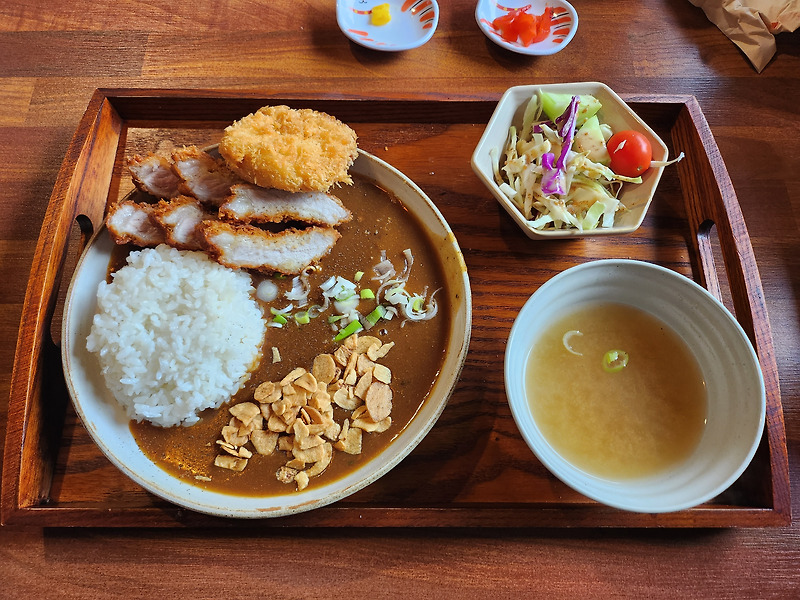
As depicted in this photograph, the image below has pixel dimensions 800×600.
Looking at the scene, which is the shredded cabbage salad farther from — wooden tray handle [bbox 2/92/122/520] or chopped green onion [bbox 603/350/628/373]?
wooden tray handle [bbox 2/92/122/520]

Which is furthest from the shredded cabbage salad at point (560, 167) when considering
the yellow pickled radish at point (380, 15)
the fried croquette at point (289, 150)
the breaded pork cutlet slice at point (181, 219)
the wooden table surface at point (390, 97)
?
the breaded pork cutlet slice at point (181, 219)

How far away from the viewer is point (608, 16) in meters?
2.44

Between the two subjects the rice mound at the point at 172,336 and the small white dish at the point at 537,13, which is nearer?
the rice mound at the point at 172,336

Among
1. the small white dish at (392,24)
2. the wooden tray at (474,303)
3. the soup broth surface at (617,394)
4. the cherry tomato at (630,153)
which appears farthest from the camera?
the small white dish at (392,24)

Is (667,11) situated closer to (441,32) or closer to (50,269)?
(441,32)

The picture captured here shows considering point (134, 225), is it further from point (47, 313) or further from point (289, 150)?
point (289, 150)

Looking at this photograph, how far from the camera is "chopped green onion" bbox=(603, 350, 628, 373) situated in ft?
4.91

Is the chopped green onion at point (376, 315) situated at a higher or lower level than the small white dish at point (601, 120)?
lower

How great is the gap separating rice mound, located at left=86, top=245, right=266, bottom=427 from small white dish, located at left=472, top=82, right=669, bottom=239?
908 millimetres

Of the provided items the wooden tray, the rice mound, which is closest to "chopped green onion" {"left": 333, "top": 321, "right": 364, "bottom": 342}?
the rice mound

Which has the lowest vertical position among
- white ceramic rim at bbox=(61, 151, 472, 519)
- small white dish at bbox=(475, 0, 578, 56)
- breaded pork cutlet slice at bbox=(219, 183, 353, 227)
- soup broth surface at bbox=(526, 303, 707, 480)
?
white ceramic rim at bbox=(61, 151, 472, 519)

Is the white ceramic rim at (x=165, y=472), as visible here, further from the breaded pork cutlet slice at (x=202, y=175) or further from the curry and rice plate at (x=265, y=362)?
the breaded pork cutlet slice at (x=202, y=175)

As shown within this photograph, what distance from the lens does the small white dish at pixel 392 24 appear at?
225cm

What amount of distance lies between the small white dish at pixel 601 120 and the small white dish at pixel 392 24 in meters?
0.64
